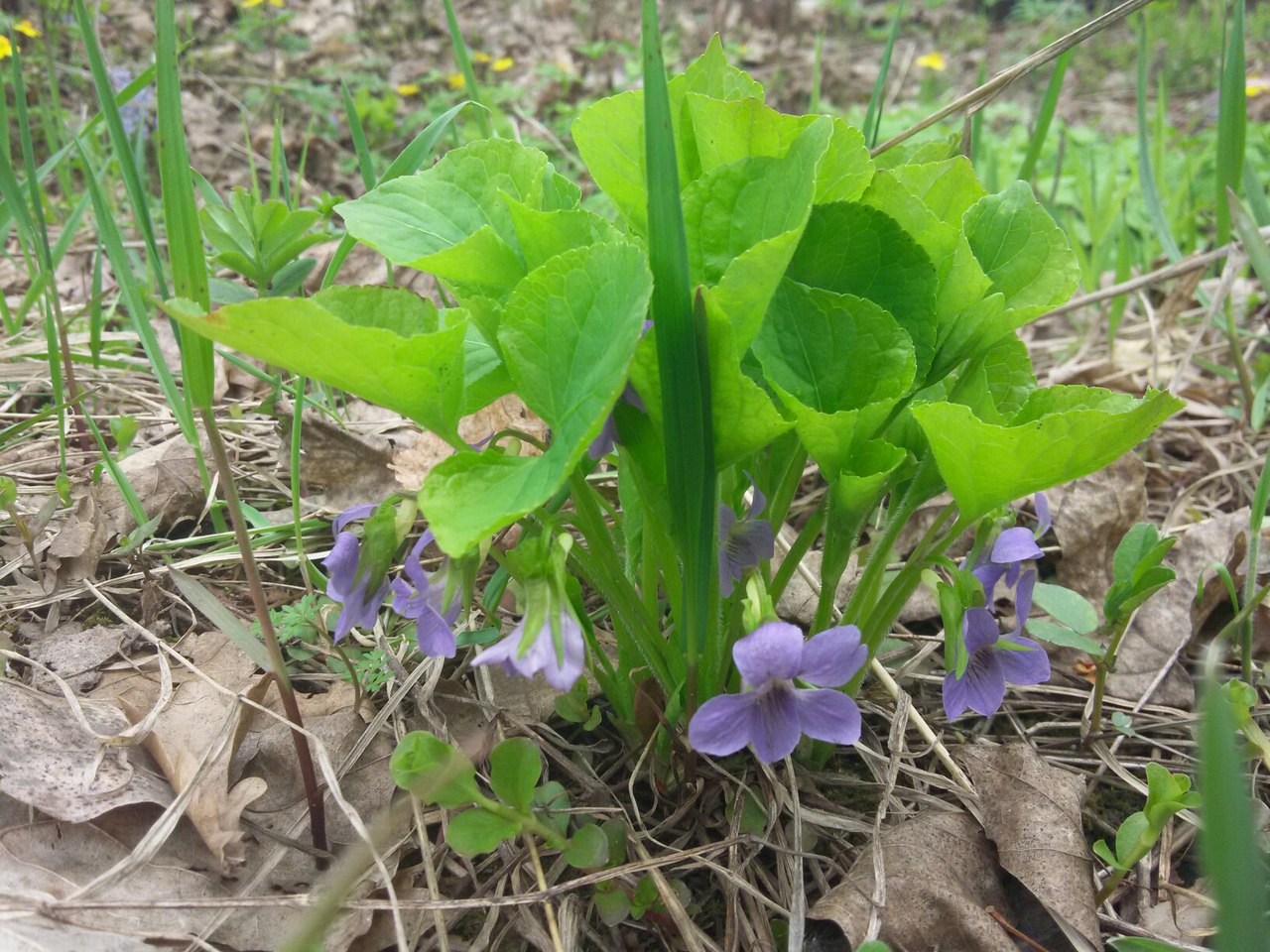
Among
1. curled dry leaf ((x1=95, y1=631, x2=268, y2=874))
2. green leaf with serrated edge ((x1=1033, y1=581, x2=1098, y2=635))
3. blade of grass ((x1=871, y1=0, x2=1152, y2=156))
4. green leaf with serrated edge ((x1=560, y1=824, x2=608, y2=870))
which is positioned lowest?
curled dry leaf ((x1=95, y1=631, x2=268, y2=874))

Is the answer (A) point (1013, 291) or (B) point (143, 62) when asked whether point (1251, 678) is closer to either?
(A) point (1013, 291)

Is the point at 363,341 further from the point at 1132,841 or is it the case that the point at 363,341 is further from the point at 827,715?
the point at 1132,841

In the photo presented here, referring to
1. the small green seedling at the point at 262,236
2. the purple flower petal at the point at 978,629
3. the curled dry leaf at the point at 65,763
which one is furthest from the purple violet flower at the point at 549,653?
the small green seedling at the point at 262,236

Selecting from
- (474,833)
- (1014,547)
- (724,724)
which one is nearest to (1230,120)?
(1014,547)

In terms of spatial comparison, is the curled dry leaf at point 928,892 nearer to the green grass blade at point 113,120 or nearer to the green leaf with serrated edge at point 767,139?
the green leaf with serrated edge at point 767,139

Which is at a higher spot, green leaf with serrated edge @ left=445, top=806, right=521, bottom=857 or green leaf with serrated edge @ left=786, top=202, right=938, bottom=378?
green leaf with serrated edge @ left=786, top=202, right=938, bottom=378

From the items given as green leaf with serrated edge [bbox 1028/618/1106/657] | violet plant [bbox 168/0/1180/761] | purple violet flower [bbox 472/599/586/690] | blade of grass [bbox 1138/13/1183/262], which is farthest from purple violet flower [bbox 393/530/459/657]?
blade of grass [bbox 1138/13/1183/262]

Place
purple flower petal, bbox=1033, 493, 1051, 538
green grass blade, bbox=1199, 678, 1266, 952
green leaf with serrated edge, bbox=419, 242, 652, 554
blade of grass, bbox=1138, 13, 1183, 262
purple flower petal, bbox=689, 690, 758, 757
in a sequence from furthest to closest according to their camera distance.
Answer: blade of grass, bbox=1138, 13, 1183, 262
purple flower petal, bbox=1033, 493, 1051, 538
purple flower petal, bbox=689, 690, 758, 757
green leaf with serrated edge, bbox=419, 242, 652, 554
green grass blade, bbox=1199, 678, 1266, 952

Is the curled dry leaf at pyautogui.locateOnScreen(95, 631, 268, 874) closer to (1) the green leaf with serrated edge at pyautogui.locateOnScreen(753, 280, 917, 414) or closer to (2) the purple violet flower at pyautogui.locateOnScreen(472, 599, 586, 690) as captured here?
(2) the purple violet flower at pyautogui.locateOnScreen(472, 599, 586, 690)
